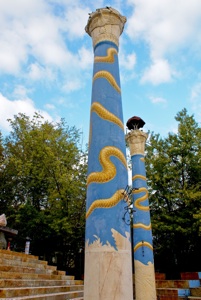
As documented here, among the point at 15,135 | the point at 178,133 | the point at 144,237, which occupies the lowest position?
the point at 144,237

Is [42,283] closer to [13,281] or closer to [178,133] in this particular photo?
[13,281]

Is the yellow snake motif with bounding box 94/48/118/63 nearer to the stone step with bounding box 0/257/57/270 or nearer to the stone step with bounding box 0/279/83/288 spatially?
the stone step with bounding box 0/279/83/288

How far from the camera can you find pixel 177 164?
1591cm

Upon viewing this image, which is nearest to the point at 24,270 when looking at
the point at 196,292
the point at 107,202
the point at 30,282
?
the point at 30,282

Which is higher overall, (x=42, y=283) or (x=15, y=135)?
(x=15, y=135)

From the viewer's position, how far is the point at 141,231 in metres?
9.61

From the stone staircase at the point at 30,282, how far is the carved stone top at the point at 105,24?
5830 millimetres

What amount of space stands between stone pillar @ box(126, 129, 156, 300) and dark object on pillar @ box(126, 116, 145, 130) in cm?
41

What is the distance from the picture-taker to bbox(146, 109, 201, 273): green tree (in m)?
14.3

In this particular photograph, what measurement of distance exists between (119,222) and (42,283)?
453 cm

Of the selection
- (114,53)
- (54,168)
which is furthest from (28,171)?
(114,53)

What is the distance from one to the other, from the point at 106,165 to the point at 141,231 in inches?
226

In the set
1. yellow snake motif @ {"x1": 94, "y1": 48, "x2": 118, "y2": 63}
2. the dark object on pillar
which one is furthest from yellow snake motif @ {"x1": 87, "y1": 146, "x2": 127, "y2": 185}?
the dark object on pillar

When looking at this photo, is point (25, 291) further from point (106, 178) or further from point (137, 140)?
point (137, 140)
